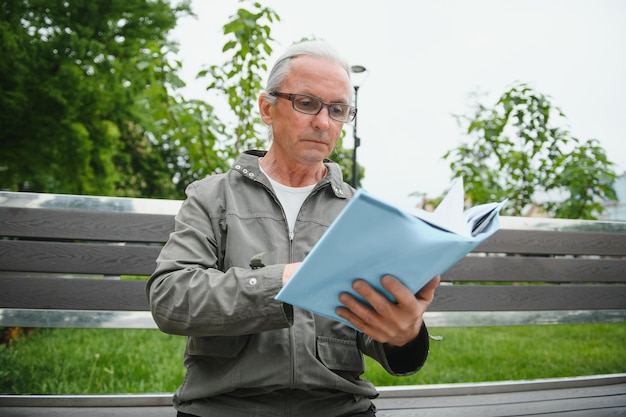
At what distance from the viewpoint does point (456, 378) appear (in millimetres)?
3764

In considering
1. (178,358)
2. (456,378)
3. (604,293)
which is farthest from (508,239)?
(178,358)

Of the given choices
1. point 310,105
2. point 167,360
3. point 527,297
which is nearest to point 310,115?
point 310,105

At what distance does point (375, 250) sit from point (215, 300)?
51 cm

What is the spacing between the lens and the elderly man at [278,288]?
1.25 m

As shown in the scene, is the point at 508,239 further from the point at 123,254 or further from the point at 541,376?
the point at 123,254

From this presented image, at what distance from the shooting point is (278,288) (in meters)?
1.22

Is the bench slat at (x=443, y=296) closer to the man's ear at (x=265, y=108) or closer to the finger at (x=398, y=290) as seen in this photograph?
the man's ear at (x=265, y=108)

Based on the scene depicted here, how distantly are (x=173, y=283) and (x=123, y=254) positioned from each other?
4.12ft


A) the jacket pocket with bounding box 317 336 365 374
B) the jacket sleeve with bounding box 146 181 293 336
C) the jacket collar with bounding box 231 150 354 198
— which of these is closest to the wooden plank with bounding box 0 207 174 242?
the jacket collar with bounding box 231 150 354 198

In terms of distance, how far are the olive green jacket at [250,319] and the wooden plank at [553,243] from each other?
1.68 m

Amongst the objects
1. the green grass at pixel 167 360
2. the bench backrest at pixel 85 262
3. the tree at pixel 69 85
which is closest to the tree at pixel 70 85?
the tree at pixel 69 85

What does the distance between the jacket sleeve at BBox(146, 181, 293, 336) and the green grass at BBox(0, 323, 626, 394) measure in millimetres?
2236

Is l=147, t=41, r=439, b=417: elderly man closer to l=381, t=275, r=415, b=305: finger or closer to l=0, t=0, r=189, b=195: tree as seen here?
l=381, t=275, r=415, b=305: finger

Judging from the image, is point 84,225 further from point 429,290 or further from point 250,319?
point 429,290
